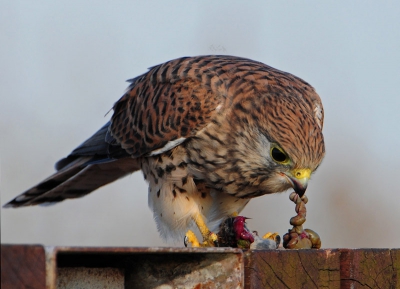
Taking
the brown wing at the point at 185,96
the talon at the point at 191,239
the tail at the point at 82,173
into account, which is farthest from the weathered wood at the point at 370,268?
the tail at the point at 82,173

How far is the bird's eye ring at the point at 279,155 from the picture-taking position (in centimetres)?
355

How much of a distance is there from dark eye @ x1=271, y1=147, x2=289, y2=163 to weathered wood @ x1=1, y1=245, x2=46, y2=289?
2081 mm

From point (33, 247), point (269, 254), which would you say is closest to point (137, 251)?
point (33, 247)

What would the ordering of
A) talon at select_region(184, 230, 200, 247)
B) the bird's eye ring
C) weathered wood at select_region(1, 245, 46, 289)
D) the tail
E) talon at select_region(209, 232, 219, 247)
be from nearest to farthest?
weathered wood at select_region(1, 245, 46, 289)
talon at select_region(209, 232, 219, 247)
the bird's eye ring
talon at select_region(184, 230, 200, 247)
the tail

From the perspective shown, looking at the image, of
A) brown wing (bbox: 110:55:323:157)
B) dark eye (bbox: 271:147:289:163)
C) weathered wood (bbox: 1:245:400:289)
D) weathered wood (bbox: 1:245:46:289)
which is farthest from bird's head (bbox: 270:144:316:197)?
weathered wood (bbox: 1:245:46:289)

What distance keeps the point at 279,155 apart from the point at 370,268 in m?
0.96

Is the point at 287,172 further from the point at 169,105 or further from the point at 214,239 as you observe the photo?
the point at 169,105

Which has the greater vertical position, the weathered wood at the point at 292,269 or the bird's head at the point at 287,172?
the bird's head at the point at 287,172

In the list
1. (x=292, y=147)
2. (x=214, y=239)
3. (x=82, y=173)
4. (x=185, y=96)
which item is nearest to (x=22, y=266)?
(x=214, y=239)

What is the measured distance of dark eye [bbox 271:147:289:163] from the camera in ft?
11.6

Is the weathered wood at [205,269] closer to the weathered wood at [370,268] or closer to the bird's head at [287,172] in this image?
the weathered wood at [370,268]

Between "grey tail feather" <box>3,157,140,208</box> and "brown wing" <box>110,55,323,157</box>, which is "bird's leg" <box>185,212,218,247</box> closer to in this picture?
"brown wing" <box>110,55,323,157</box>

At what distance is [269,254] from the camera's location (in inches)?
97.7

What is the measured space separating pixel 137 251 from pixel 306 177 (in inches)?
68.8
